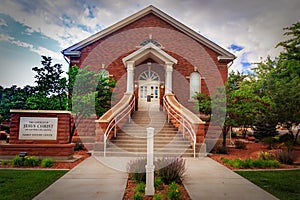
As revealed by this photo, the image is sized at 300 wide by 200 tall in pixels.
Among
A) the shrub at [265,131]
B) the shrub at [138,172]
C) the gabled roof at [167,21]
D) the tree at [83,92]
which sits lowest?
the shrub at [138,172]

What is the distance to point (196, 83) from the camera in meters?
16.8

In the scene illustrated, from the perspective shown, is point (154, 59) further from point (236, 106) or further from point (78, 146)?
point (78, 146)

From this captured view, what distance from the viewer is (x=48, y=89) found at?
9.95 m

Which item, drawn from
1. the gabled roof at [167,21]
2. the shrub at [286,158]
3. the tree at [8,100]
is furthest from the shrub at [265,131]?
the tree at [8,100]

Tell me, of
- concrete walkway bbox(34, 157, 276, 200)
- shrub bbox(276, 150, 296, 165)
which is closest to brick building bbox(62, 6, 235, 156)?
shrub bbox(276, 150, 296, 165)

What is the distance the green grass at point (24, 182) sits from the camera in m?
4.50

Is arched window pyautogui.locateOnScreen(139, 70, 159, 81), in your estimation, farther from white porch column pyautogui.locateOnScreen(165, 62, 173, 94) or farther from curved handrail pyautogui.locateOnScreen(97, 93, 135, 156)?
curved handrail pyautogui.locateOnScreen(97, 93, 135, 156)

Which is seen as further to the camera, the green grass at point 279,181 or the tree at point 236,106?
the tree at point 236,106

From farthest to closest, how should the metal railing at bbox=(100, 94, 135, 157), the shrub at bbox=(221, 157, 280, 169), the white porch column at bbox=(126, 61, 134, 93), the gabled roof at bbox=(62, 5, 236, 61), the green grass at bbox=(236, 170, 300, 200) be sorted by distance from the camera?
the gabled roof at bbox=(62, 5, 236, 61) < the white porch column at bbox=(126, 61, 134, 93) < the metal railing at bbox=(100, 94, 135, 157) < the shrub at bbox=(221, 157, 280, 169) < the green grass at bbox=(236, 170, 300, 200)

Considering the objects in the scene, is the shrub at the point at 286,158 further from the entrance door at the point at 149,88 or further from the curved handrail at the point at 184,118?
the entrance door at the point at 149,88

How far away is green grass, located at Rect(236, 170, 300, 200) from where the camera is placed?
4.83 metres

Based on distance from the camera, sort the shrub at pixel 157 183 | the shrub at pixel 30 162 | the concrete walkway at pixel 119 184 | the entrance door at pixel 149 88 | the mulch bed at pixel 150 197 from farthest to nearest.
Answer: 1. the entrance door at pixel 149 88
2. the shrub at pixel 30 162
3. the shrub at pixel 157 183
4. the concrete walkway at pixel 119 184
5. the mulch bed at pixel 150 197

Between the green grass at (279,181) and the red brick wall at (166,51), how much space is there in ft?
32.0

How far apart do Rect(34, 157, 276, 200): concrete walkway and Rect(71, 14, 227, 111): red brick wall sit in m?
9.65
